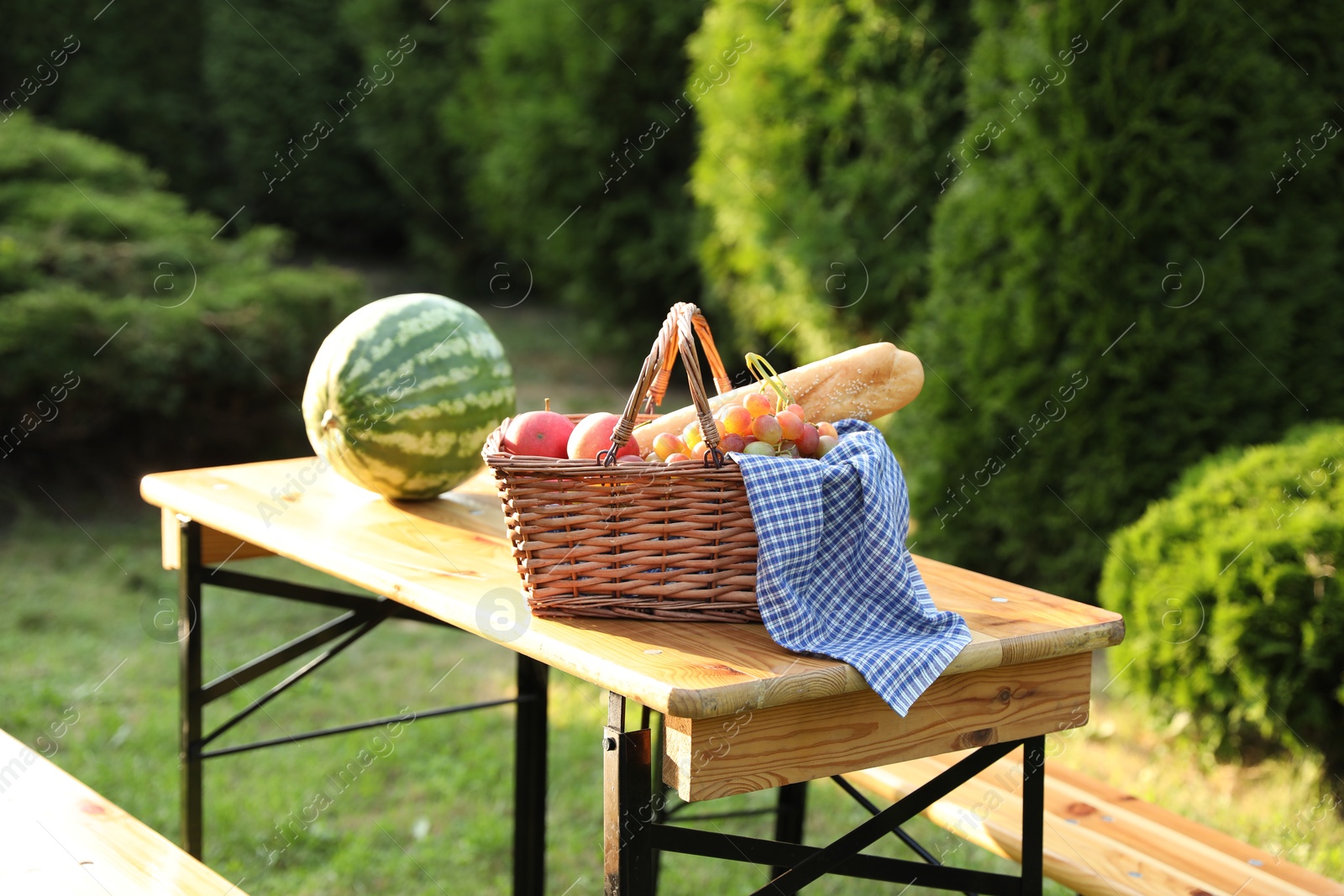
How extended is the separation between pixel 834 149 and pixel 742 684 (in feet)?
15.1

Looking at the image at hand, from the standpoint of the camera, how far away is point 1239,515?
12.2 ft

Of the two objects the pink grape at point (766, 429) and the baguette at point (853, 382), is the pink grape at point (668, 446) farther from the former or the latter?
the baguette at point (853, 382)

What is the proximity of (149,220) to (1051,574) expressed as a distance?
5.18 metres

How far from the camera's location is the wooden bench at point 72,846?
2055 mm

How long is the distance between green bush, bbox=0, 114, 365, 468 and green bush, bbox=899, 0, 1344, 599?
12.4ft

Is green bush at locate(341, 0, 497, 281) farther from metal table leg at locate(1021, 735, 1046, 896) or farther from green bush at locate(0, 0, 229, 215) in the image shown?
metal table leg at locate(1021, 735, 1046, 896)

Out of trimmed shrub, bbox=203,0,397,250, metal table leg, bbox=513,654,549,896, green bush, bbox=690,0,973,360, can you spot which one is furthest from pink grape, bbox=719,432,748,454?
trimmed shrub, bbox=203,0,397,250

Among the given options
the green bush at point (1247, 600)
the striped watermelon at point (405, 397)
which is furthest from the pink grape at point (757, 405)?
the green bush at point (1247, 600)

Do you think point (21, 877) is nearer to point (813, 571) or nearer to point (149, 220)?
point (813, 571)

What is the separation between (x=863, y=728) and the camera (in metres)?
1.72

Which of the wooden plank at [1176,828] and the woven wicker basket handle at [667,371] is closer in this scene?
the woven wicker basket handle at [667,371]

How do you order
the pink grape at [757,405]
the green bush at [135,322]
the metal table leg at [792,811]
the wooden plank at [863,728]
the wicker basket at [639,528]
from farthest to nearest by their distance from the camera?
the green bush at [135,322]
the metal table leg at [792,811]
the pink grape at [757,405]
the wicker basket at [639,528]
the wooden plank at [863,728]

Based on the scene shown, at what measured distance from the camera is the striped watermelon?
8.07 ft

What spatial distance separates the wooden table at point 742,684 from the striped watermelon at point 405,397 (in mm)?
133
